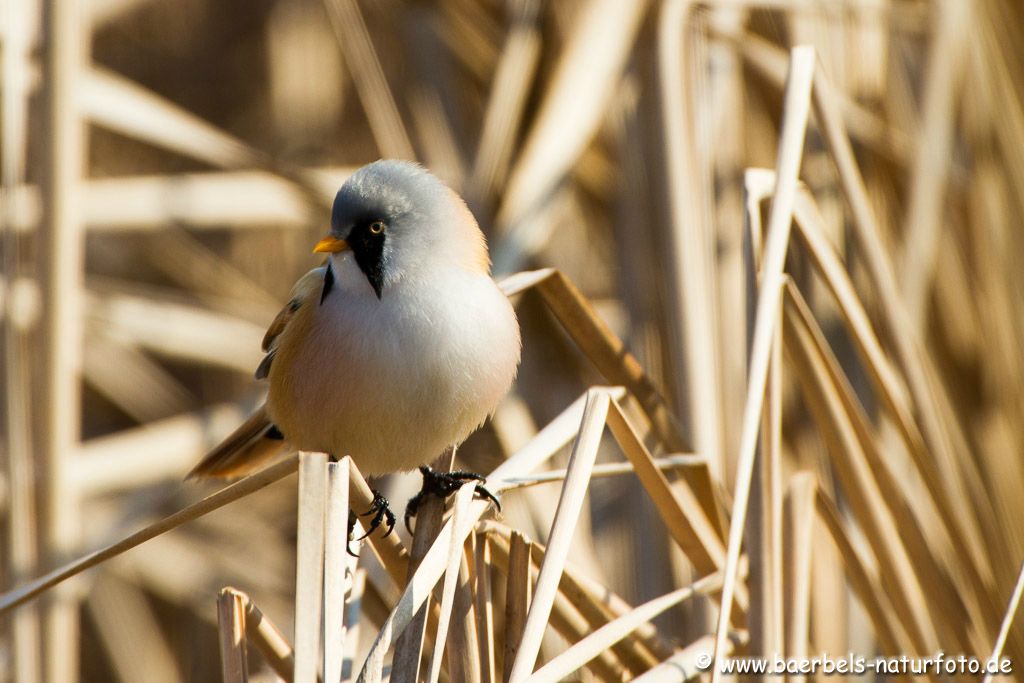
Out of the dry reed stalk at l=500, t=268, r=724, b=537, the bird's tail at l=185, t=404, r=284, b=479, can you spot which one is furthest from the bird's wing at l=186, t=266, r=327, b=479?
the dry reed stalk at l=500, t=268, r=724, b=537

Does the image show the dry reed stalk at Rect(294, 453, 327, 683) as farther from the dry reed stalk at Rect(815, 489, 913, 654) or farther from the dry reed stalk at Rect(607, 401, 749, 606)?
the dry reed stalk at Rect(815, 489, 913, 654)

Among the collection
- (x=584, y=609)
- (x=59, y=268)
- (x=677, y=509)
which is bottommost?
(x=584, y=609)

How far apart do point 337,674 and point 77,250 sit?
1.22m

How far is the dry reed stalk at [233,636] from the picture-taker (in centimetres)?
131

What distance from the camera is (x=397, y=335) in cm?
156

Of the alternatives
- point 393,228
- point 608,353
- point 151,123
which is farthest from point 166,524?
point 151,123

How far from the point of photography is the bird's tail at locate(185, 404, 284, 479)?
201 centimetres

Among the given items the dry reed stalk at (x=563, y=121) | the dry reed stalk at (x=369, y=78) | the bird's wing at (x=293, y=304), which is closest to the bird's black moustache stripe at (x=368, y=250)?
the bird's wing at (x=293, y=304)

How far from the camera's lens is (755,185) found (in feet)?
5.84

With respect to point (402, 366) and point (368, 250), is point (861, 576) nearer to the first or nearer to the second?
point (402, 366)

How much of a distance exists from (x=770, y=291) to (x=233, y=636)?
86cm

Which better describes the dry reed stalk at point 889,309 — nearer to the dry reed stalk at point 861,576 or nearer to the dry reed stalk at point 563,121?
the dry reed stalk at point 861,576

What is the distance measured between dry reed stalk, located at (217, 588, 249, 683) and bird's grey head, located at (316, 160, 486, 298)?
1.64 feet

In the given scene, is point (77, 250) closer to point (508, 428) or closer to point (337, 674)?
point (508, 428)
